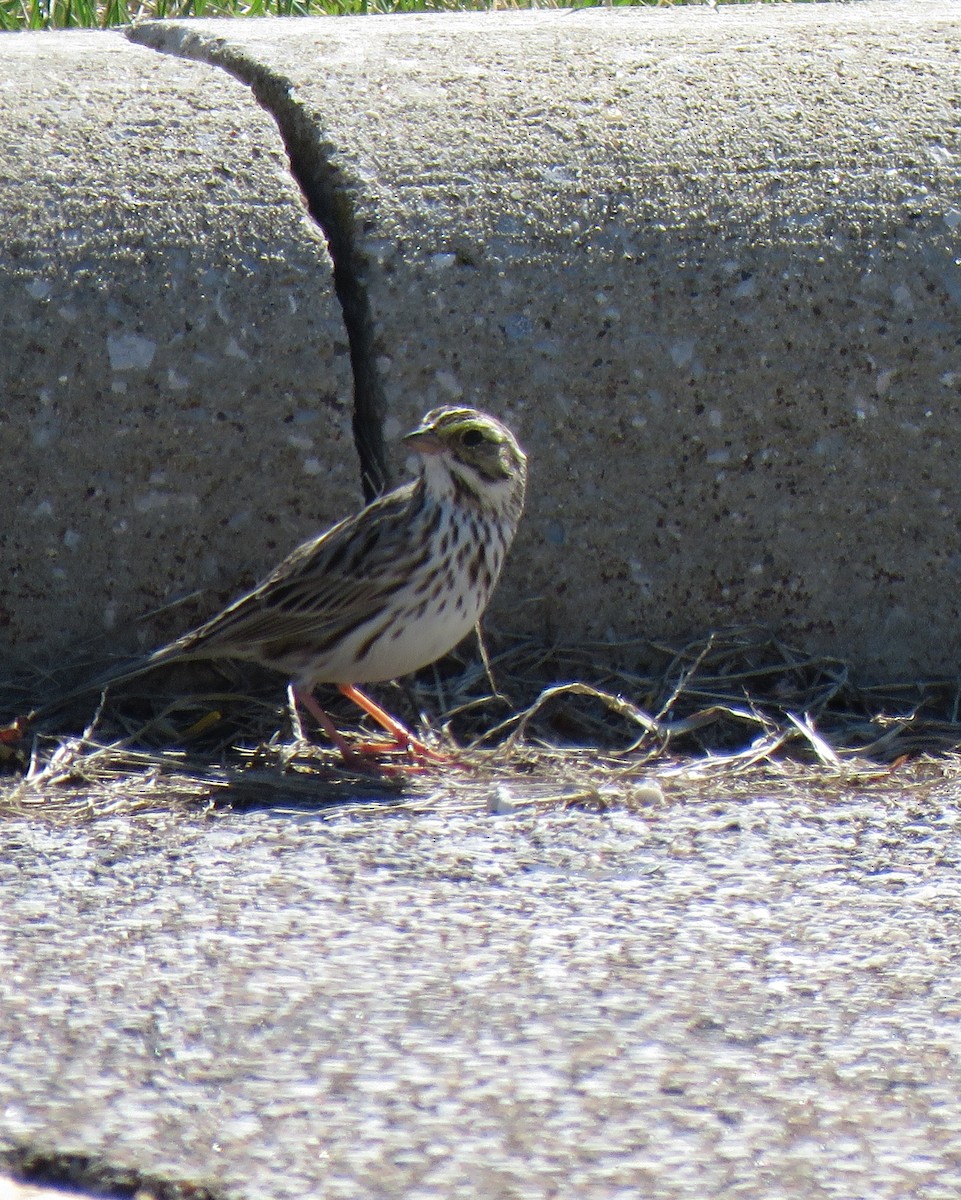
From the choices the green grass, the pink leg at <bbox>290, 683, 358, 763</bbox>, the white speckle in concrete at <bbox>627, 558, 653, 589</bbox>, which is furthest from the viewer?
the green grass

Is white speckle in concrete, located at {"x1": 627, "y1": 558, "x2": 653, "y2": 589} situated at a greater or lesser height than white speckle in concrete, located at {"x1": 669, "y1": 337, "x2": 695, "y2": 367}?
lesser

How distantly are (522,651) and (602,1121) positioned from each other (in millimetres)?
2364

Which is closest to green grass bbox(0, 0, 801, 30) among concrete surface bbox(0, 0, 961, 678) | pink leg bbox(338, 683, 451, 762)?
concrete surface bbox(0, 0, 961, 678)

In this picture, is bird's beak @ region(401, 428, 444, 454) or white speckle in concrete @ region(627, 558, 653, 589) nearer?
bird's beak @ region(401, 428, 444, 454)

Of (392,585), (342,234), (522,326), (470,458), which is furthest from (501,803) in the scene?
(342,234)

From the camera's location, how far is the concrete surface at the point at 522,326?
4625 millimetres

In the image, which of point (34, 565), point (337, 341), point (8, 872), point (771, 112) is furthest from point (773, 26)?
point (8, 872)

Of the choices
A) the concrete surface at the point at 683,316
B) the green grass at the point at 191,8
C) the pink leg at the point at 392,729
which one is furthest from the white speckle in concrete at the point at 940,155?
the green grass at the point at 191,8

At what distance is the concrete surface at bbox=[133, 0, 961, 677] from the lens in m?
4.77

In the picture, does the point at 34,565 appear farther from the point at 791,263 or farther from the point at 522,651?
the point at 791,263

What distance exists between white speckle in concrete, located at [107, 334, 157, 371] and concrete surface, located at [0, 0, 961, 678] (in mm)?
13

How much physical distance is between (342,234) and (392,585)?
3.04 ft

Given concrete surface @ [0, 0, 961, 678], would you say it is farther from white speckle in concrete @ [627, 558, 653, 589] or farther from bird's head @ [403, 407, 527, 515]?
bird's head @ [403, 407, 527, 515]

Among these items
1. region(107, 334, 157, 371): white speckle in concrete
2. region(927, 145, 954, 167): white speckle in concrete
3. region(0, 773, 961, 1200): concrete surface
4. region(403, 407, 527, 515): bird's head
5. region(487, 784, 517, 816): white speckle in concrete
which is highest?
region(927, 145, 954, 167): white speckle in concrete
